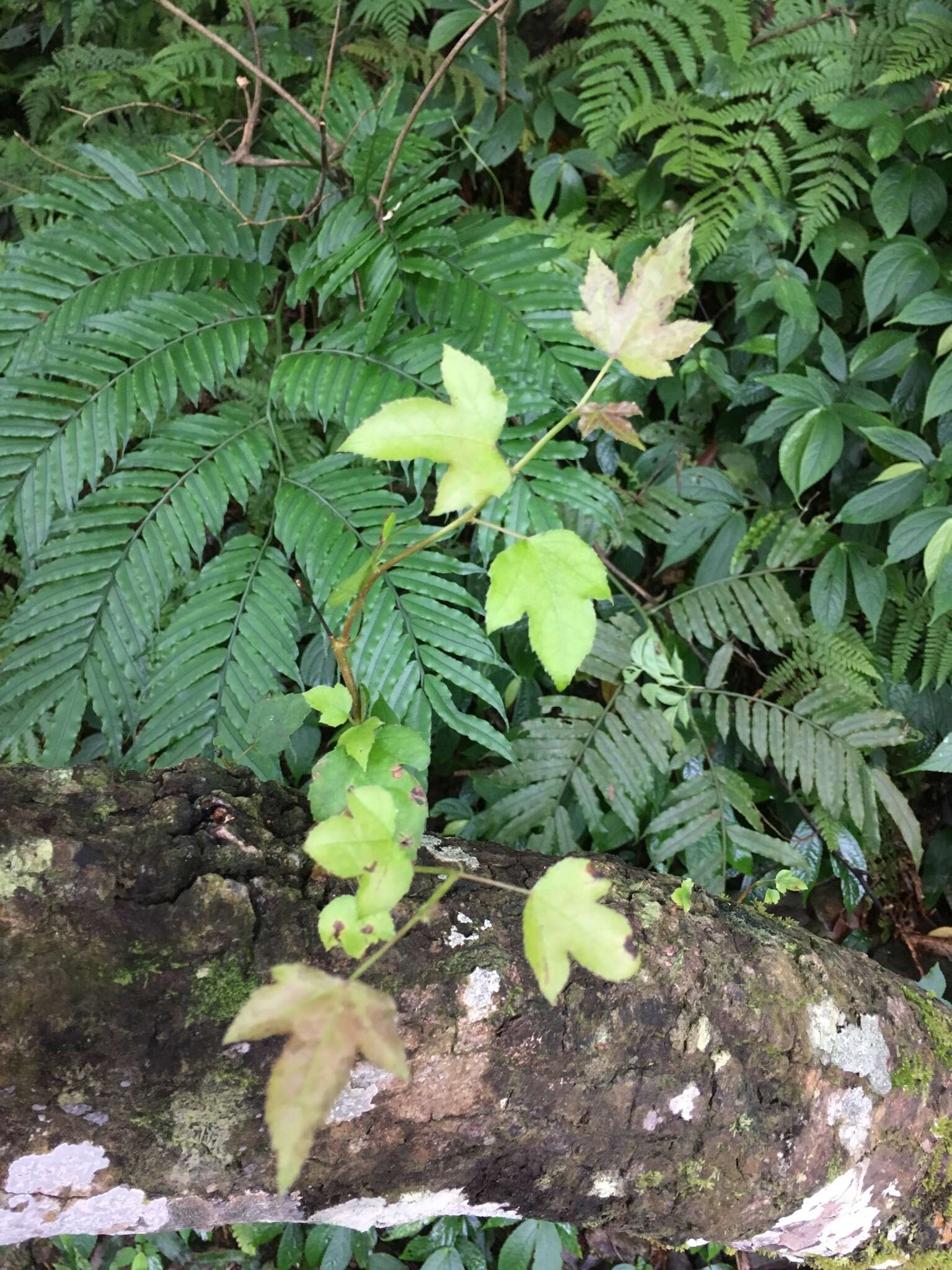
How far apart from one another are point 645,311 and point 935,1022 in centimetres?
121

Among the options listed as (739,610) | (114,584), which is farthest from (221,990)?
(739,610)

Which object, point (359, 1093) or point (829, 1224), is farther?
point (829, 1224)

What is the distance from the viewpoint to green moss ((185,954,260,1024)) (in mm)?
862

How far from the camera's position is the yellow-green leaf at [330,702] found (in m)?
1.06

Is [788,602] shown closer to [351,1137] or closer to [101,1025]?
[351,1137]

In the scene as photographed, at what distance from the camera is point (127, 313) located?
6.02 feet

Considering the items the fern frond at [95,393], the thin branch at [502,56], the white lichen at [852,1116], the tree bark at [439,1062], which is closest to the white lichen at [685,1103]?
the tree bark at [439,1062]

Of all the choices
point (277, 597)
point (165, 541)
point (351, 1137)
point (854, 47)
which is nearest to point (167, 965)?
point (351, 1137)

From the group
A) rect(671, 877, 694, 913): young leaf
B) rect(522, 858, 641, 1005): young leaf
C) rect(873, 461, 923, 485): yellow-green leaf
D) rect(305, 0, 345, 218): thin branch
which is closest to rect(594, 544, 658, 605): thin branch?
rect(873, 461, 923, 485): yellow-green leaf

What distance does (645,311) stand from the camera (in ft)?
2.56

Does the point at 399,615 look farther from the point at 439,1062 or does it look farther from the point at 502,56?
the point at 502,56

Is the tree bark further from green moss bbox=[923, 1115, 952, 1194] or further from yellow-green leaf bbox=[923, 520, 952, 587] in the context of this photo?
yellow-green leaf bbox=[923, 520, 952, 587]

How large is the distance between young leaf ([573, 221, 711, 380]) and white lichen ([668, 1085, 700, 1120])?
2.83 ft

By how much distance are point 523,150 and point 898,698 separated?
1.85 metres
